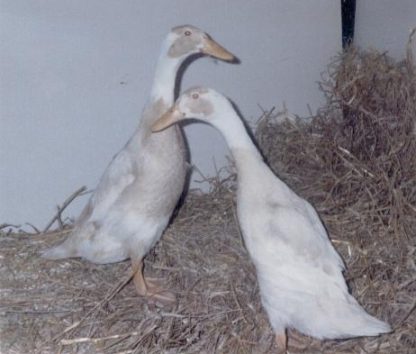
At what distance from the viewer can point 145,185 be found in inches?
108

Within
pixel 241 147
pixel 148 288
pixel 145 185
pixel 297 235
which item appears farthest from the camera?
pixel 148 288

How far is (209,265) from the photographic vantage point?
2.95 metres

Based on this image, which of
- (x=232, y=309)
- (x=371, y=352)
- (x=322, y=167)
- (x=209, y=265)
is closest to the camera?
(x=371, y=352)

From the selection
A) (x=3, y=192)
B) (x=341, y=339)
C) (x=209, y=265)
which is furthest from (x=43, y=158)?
(x=341, y=339)

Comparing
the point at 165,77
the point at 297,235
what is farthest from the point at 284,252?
the point at 165,77

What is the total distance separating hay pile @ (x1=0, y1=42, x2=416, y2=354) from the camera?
2570 mm

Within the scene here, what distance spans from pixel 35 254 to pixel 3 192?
274 mm

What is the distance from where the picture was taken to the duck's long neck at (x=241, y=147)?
101 inches

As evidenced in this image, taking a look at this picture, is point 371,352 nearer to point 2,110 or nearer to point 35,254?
point 35,254

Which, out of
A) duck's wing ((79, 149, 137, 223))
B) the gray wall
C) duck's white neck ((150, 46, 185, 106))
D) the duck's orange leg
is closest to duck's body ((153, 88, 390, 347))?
duck's white neck ((150, 46, 185, 106))

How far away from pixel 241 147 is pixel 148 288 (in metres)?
0.66

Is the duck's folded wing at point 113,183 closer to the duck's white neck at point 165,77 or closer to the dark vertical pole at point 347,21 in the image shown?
the duck's white neck at point 165,77

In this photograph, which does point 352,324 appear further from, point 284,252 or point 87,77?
point 87,77

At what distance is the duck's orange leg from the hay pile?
0.03 m
